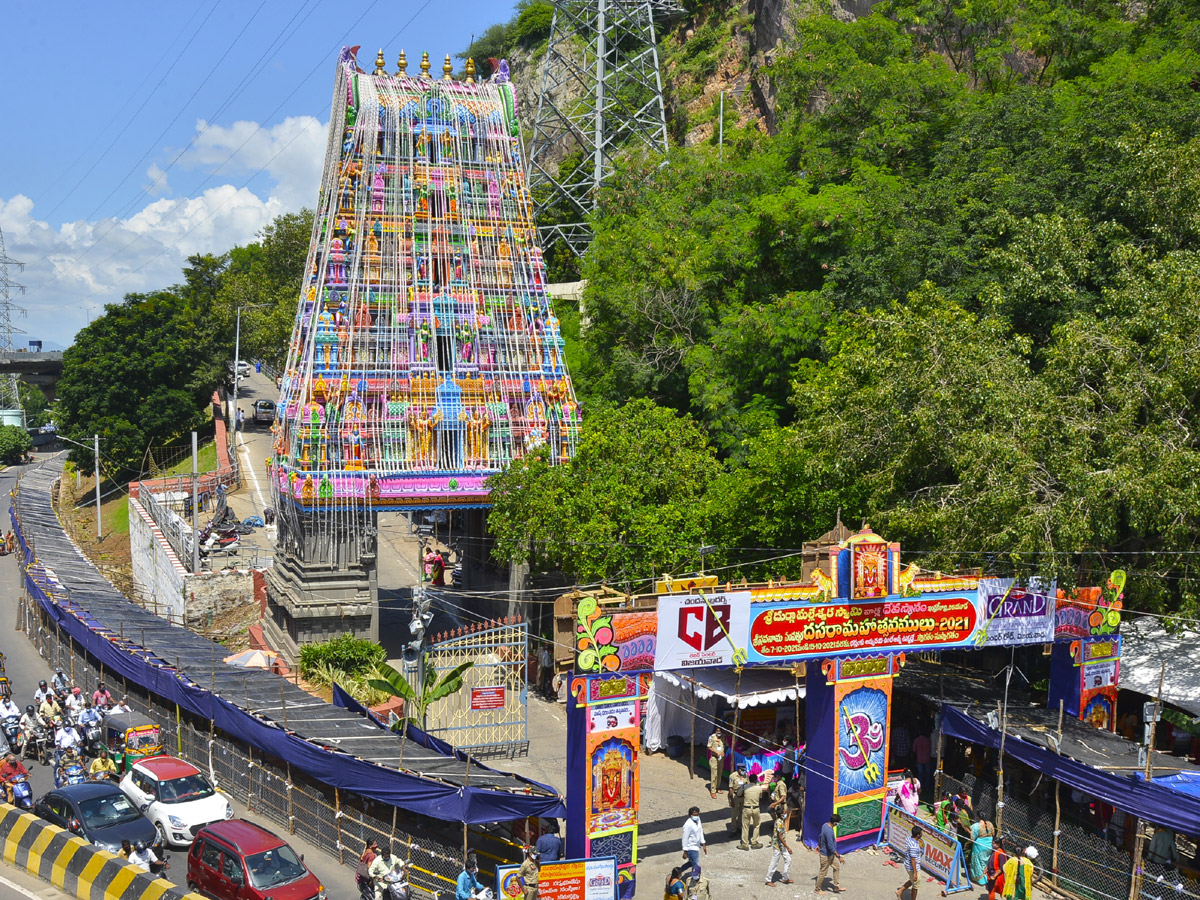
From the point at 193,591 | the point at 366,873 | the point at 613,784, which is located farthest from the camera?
the point at 193,591

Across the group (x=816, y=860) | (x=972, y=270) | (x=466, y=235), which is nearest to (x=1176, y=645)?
(x=816, y=860)

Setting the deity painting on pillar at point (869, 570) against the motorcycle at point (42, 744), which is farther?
the motorcycle at point (42, 744)

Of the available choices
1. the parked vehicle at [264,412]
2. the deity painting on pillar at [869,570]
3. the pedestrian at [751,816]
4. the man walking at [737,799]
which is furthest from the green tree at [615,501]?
the parked vehicle at [264,412]

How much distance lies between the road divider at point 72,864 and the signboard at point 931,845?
1300 cm

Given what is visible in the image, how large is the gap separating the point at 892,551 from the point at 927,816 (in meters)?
6.17

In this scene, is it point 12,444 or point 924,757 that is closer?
point 924,757

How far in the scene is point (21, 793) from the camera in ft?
73.0

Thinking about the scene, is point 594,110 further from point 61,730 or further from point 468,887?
point 468,887

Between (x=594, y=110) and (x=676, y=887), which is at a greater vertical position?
(x=594, y=110)

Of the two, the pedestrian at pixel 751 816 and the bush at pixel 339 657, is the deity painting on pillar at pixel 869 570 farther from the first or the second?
the bush at pixel 339 657

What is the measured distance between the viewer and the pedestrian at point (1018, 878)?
57.3ft

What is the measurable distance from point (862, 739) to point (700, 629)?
4618 mm

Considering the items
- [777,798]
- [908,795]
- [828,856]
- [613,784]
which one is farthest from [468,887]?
[908,795]

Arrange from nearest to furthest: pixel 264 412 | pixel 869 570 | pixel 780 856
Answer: pixel 780 856 → pixel 869 570 → pixel 264 412
